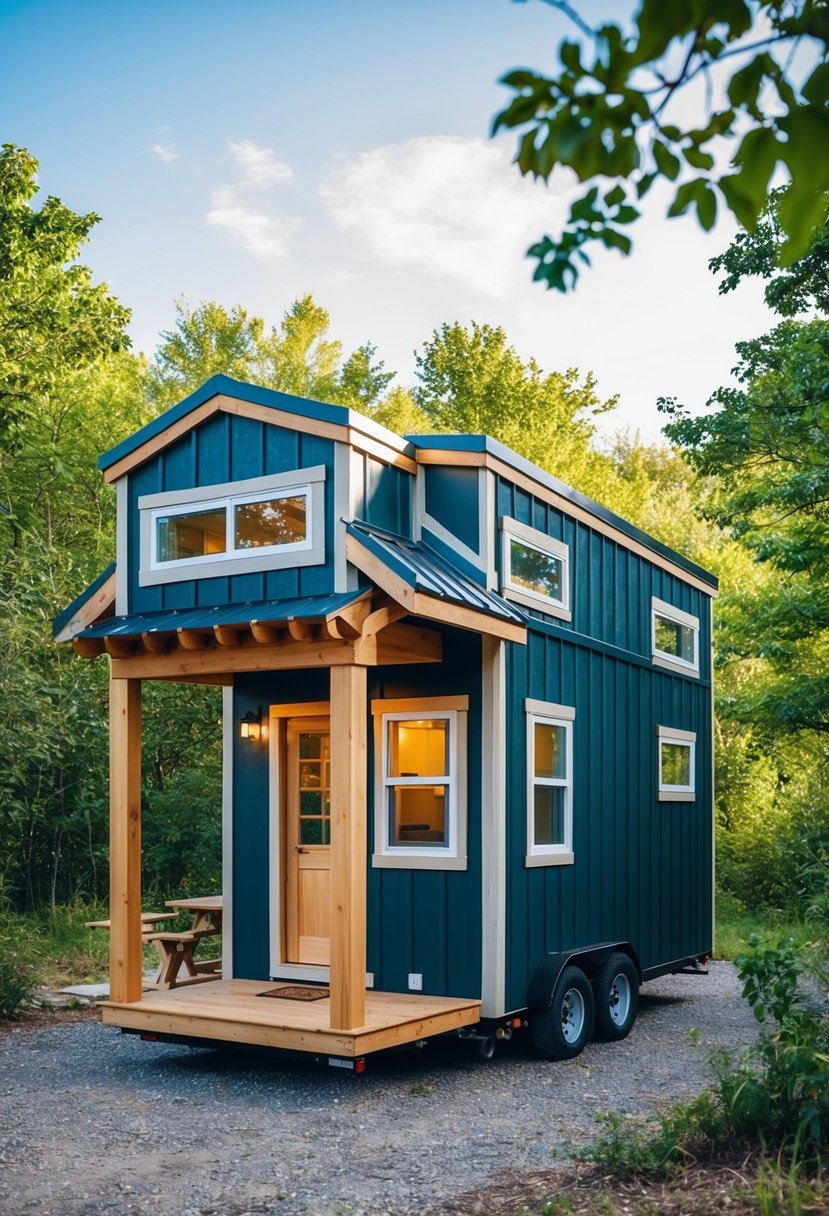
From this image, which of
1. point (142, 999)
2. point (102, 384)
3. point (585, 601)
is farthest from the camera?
point (102, 384)

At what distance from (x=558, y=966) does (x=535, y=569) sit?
2942 millimetres

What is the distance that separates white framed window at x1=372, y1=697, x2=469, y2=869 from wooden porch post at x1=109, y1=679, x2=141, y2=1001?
5.61 feet

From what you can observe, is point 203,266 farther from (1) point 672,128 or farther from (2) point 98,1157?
(1) point 672,128

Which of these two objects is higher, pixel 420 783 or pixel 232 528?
pixel 232 528

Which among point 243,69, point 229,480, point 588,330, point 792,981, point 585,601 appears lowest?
point 792,981

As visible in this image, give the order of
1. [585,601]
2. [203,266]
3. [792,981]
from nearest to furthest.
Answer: [792,981]
[585,601]
[203,266]

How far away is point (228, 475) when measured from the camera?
885 centimetres

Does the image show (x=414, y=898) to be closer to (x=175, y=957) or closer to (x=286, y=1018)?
(x=286, y=1018)

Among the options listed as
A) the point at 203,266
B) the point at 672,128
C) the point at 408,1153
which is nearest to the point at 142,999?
the point at 408,1153

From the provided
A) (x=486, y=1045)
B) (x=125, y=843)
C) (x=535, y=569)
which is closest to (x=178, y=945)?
(x=125, y=843)

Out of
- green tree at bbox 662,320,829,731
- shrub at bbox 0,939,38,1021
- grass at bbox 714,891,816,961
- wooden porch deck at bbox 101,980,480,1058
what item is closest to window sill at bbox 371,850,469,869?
wooden porch deck at bbox 101,980,480,1058

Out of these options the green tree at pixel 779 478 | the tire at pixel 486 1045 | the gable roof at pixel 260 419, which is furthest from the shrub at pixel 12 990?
the green tree at pixel 779 478

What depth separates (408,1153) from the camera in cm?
630

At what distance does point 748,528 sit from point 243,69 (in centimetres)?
825
